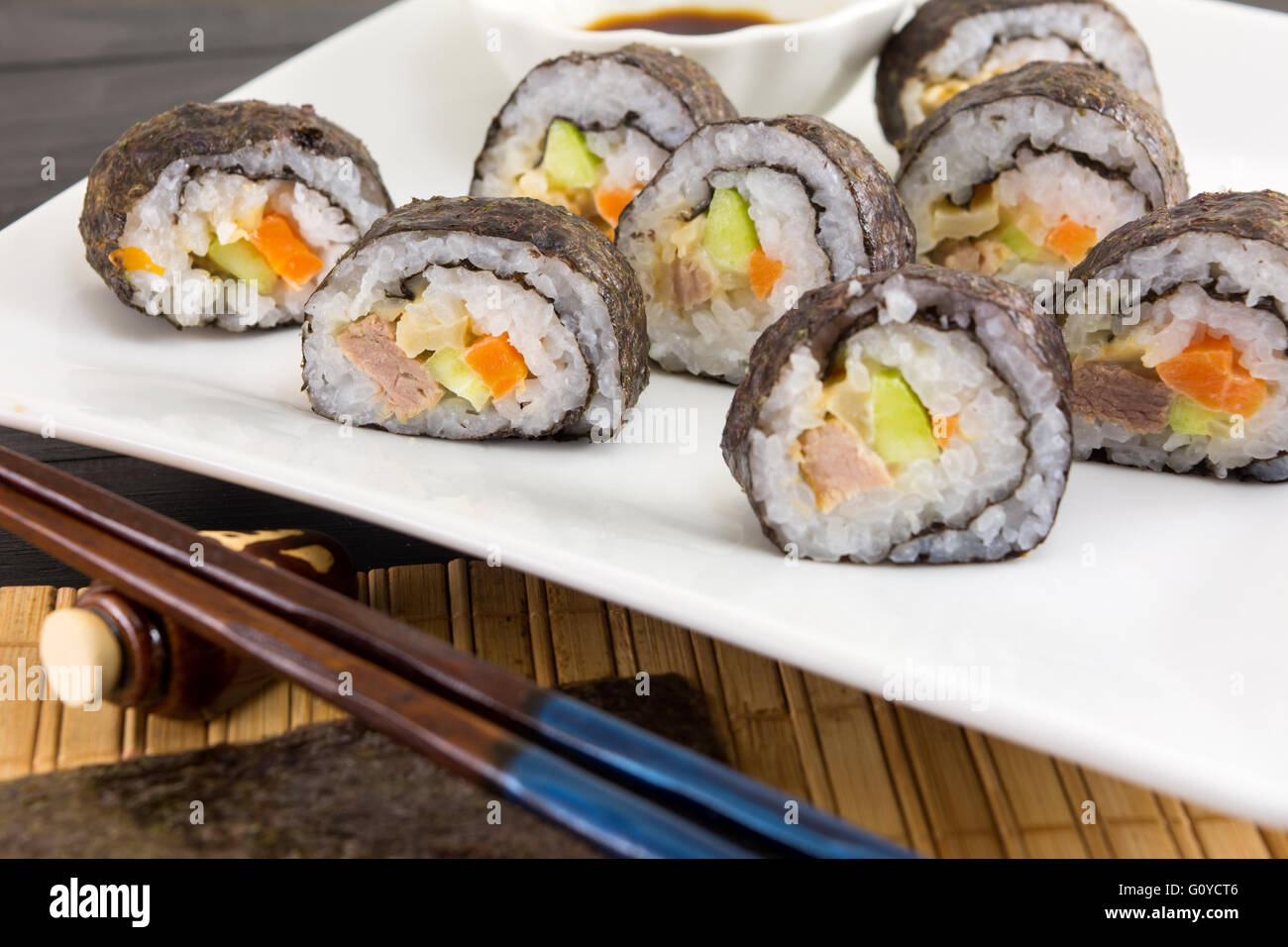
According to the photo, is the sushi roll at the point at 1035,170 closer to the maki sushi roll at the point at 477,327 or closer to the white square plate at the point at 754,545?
the white square plate at the point at 754,545

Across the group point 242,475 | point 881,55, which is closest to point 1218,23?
point 881,55

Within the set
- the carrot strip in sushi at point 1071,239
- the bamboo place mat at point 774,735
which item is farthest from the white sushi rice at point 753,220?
the bamboo place mat at point 774,735

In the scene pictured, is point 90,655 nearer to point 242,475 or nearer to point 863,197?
point 242,475

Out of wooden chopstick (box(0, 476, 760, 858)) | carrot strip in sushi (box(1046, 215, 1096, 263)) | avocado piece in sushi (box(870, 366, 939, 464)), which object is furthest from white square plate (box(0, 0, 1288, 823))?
carrot strip in sushi (box(1046, 215, 1096, 263))

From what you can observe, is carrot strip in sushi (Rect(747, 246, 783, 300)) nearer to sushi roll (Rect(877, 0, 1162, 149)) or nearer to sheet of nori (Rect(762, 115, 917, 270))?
sheet of nori (Rect(762, 115, 917, 270))

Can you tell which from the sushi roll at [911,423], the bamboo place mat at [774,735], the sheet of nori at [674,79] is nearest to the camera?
the bamboo place mat at [774,735]

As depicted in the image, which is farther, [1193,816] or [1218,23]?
[1218,23]

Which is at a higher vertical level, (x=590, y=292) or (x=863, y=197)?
(x=863, y=197)
